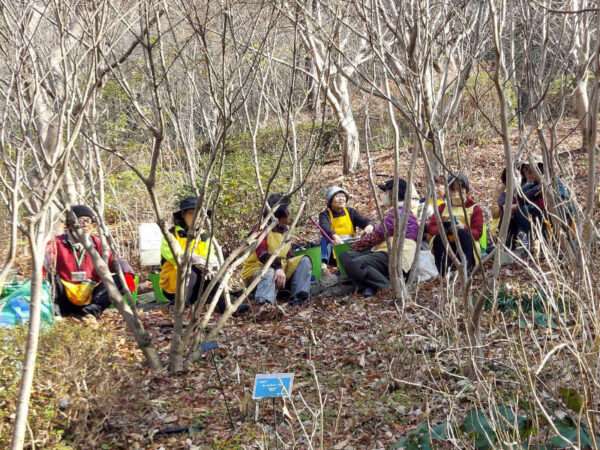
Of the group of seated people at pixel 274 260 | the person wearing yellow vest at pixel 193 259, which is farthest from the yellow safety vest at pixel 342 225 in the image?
the person wearing yellow vest at pixel 193 259

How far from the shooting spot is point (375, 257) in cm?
694

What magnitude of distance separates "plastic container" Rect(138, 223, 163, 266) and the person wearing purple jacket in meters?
3.26

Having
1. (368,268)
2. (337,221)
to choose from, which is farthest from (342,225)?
(368,268)

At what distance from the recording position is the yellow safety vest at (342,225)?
778 centimetres

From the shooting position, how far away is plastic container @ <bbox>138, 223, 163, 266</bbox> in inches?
373

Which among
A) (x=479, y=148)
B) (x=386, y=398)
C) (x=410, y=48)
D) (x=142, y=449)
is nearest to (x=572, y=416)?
(x=386, y=398)

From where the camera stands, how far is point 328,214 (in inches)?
305

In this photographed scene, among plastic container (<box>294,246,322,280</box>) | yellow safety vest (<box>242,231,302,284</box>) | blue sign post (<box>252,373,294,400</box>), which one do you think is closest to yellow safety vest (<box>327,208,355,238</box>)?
plastic container (<box>294,246,322,280</box>)

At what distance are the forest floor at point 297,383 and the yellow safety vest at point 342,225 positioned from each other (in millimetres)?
1824

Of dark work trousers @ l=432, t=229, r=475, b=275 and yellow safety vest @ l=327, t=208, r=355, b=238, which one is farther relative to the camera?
yellow safety vest @ l=327, t=208, r=355, b=238

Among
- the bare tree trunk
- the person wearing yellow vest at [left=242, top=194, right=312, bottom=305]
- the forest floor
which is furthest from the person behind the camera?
the person wearing yellow vest at [left=242, top=194, right=312, bottom=305]

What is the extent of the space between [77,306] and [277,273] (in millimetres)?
1802

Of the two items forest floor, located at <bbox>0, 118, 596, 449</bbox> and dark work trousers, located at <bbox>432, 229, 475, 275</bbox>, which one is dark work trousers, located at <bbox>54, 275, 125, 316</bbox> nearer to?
forest floor, located at <bbox>0, 118, 596, 449</bbox>

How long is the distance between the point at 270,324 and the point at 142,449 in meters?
2.16
